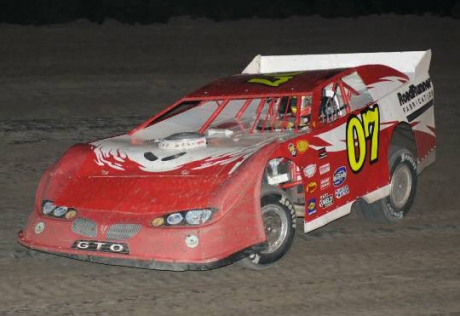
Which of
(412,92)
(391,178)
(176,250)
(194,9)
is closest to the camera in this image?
(176,250)

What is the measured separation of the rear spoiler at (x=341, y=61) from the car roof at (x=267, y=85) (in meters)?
1.36

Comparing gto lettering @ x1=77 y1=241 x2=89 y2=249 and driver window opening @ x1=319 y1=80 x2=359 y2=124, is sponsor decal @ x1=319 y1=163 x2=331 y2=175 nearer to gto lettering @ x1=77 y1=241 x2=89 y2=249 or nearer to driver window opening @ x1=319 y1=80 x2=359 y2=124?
driver window opening @ x1=319 y1=80 x2=359 y2=124

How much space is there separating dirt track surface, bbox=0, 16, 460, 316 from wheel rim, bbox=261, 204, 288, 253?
0.18 metres

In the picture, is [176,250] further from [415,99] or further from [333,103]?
[415,99]

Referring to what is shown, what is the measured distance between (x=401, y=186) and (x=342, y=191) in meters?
0.95

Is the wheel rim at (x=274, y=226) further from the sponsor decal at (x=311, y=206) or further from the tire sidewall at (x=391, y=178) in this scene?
the tire sidewall at (x=391, y=178)

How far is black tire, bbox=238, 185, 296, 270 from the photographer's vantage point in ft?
23.4

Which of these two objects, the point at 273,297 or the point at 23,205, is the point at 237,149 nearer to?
the point at 273,297

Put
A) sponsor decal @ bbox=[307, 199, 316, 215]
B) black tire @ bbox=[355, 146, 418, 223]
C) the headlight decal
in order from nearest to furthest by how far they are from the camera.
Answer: the headlight decal, sponsor decal @ bbox=[307, 199, 316, 215], black tire @ bbox=[355, 146, 418, 223]

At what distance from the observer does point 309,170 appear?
24.5ft

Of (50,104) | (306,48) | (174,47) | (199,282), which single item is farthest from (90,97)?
(199,282)

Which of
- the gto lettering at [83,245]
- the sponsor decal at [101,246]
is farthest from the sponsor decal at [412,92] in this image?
the gto lettering at [83,245]

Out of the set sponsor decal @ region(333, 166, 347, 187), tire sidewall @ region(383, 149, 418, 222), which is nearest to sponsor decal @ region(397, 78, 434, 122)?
tire sidewall @ region(383, 149, 418, 222)

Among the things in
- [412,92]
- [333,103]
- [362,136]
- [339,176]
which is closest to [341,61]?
[412,92]
